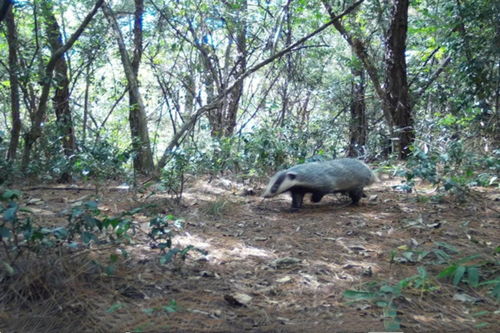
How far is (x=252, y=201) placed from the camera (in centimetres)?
677

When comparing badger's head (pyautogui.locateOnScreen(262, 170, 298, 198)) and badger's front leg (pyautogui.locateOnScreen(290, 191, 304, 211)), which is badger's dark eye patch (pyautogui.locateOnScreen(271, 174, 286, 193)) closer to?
badger's head (pyautogui.locateOnScreen(262, 170, 298, 198))

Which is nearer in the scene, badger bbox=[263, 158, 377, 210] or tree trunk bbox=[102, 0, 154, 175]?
badger bbox=[263, 158, 377, 210]

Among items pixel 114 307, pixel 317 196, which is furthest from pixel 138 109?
pixel 114 307

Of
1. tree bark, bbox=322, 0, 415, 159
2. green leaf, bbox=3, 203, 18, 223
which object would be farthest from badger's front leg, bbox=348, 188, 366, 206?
green leaf, bbox=3, 203, 18, 223

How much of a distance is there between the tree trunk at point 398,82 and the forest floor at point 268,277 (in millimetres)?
4100

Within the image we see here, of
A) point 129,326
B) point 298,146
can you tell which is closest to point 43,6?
point 298,146

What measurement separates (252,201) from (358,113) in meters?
7.25

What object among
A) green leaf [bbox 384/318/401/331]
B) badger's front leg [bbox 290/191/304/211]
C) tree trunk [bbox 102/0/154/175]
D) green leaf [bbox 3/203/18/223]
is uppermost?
tree trunk [bbox 102/0/154/175]

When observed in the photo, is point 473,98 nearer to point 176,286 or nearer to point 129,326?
point 176,286

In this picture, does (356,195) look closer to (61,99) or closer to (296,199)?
(296,199)

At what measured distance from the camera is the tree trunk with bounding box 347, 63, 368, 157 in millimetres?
12789

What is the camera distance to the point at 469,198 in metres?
5.98

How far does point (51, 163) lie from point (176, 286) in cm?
497

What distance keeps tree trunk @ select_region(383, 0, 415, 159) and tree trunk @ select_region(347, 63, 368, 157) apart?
237cm
